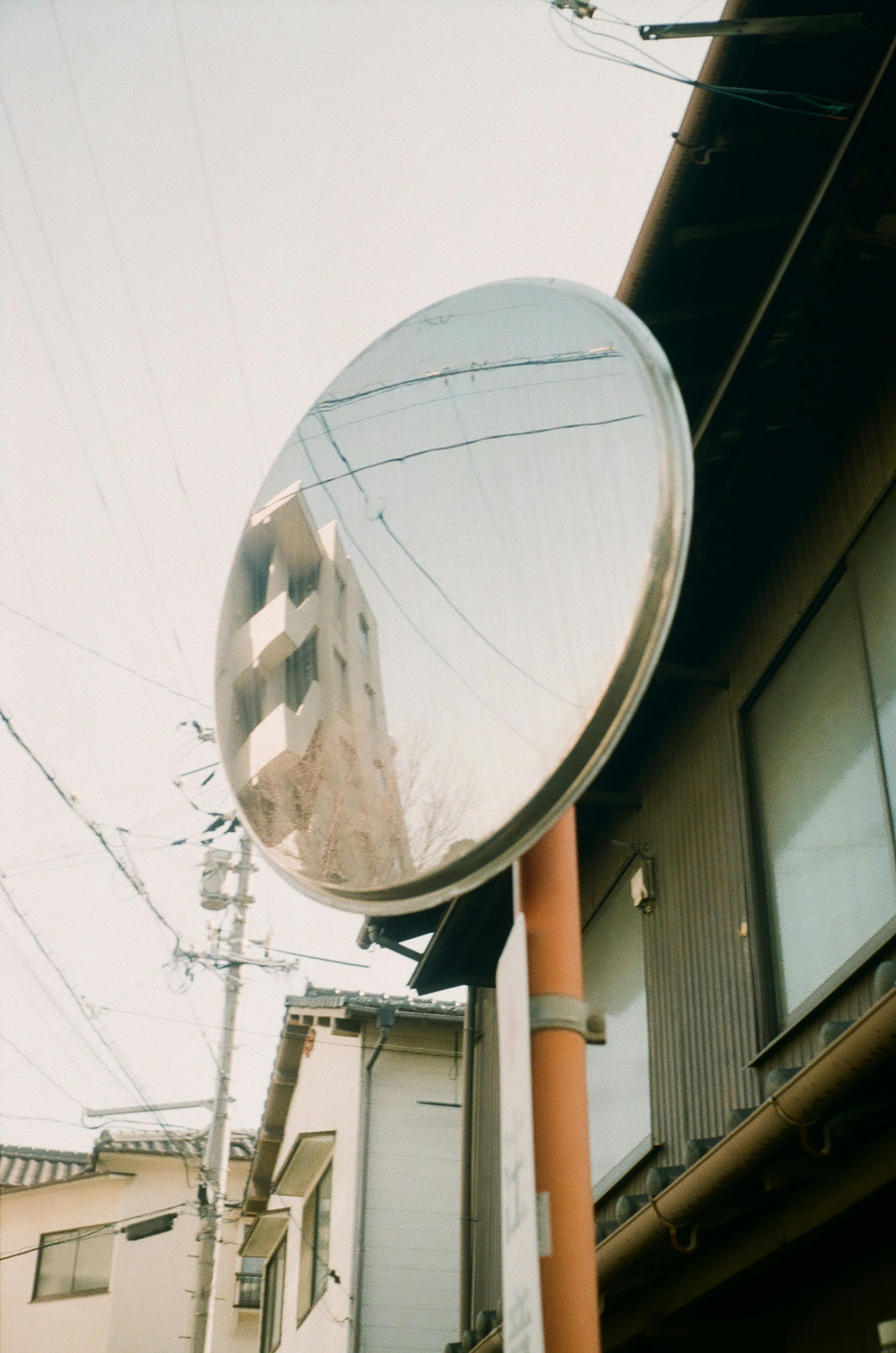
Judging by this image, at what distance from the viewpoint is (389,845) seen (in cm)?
266

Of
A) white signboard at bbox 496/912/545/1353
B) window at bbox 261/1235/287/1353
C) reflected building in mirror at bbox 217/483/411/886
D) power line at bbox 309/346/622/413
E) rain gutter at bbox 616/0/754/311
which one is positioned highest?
rain gutter at bbox 616/0/754/311

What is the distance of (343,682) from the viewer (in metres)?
3.04

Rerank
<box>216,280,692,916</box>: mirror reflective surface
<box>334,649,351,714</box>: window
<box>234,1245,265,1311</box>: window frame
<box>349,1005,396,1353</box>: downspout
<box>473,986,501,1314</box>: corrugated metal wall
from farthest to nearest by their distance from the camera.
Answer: <box>234,1245,265,1311</box>: window frame < <box>349,1005,396,1353</box>: downspout < <box>473,986,501,1314</box>: corrugated metal wall < <box>334,649,351,714</box>: window < <box>216,280,692,916</box>: mirror reflective surface

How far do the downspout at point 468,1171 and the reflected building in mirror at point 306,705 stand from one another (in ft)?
29.3

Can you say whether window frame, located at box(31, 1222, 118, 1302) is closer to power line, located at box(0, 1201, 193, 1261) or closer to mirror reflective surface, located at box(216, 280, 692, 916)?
power line, located at box(0, 1201, 193, 1261)

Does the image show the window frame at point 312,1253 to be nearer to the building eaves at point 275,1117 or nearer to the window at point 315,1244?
the window at point 315,1244

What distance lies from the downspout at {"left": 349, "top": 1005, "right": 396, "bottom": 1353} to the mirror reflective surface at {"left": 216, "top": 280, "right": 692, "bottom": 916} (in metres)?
13.1

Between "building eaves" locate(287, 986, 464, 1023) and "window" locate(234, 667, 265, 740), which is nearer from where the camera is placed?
"window" locate(234, 667, 265, 740)

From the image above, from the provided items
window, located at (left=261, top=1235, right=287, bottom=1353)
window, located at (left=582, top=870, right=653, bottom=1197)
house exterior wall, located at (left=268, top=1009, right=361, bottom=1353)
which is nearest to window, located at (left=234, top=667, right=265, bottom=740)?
window, located at (left=582, top=870, right=653, bottom=1197)

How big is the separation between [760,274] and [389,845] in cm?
474

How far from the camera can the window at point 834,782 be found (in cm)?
568

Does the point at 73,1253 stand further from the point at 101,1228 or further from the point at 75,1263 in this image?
the point at 101,1228

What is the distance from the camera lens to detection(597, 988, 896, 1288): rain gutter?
393 centimetres

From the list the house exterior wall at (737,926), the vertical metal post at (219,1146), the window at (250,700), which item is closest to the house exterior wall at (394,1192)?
the vertical metal post at (219,1146)
